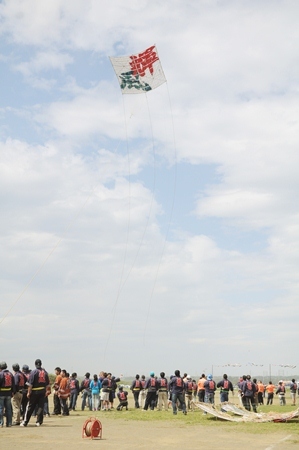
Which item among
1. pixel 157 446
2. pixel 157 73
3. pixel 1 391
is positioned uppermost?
pixel 157 73

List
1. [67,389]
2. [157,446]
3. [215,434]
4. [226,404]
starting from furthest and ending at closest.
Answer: [67,389]
[226,404]
[215,434]
[157,446]

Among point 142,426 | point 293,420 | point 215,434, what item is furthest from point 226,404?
point 215,434

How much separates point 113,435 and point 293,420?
7.10 metres

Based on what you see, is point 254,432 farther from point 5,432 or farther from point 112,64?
point 112,64

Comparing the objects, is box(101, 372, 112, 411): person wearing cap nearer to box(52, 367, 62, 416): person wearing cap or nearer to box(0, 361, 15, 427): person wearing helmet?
box(52, 367, 62, 416): person wearing cap

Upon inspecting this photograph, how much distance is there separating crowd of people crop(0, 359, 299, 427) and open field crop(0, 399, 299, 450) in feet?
3.54

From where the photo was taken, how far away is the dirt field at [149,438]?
12844 millimetres

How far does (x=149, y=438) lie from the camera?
1457cm

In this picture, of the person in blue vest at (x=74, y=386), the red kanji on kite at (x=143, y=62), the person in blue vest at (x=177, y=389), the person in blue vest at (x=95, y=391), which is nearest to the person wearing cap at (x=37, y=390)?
the person in blue vest at (x=177, y=389)

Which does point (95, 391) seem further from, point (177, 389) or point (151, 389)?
point (177, 389)

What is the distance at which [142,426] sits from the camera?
18156mm

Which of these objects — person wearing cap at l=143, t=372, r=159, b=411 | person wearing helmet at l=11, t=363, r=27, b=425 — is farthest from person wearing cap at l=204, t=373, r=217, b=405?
person wearing helmet at l=11, t=363, r=27, b=425

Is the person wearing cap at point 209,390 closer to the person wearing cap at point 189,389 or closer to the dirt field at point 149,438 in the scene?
the person wearing cap at point 189,389

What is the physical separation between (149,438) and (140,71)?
1319 centimetres
